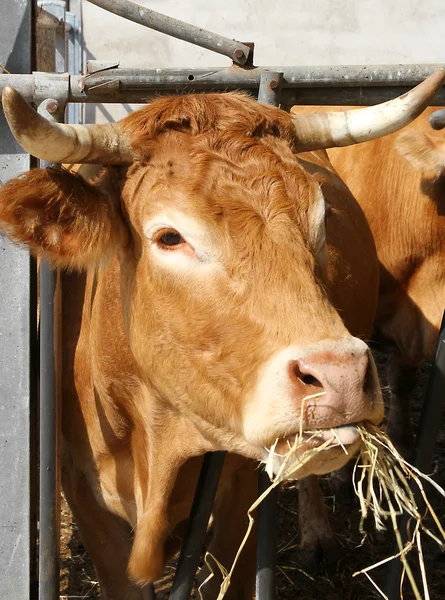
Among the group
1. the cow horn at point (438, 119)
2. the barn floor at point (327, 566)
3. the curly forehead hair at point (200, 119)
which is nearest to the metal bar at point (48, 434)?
the curly forehead hair at point (200, 119)

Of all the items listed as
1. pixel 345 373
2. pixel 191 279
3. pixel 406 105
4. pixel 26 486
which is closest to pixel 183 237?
pixel 191 279

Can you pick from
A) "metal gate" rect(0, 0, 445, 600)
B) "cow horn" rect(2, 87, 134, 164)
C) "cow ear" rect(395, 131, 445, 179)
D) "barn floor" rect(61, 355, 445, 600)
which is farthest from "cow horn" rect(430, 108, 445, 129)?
"barn floor" rect(61, 355, 445, 600)

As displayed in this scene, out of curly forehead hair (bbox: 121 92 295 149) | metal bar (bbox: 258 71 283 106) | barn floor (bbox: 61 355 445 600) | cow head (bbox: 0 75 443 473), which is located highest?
metal bar (bbox: 258 71 283 106)

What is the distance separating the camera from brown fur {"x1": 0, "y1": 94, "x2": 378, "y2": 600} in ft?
7.84

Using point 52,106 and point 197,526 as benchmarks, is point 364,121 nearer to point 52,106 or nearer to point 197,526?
point 52,106

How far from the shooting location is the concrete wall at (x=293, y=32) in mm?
10727

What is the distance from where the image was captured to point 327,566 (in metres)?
4.55

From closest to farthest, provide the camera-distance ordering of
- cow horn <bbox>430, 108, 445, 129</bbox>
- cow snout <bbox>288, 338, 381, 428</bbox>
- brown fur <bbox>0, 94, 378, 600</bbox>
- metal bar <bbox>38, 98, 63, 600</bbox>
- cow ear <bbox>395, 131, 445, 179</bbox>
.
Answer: cow snout <bbox>288, 338, 381, 428</bbox> < brown fur <bbox>0, 94, 378, 600</bbox> < metal bar <bbox>38, 98, 63, 600</bbox> < cow horn <bbox>430, 108, 445, 129</bbox> < cow ear <bbox>395, 131, 445, 179</bbox>

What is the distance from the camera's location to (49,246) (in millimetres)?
2639

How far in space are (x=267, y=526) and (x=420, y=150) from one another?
2.26 metres

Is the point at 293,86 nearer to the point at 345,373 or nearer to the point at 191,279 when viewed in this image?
the point at 191,279

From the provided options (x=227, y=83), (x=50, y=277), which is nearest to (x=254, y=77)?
(x=227, y=83)

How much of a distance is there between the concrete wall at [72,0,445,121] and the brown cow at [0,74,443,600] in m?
8.09

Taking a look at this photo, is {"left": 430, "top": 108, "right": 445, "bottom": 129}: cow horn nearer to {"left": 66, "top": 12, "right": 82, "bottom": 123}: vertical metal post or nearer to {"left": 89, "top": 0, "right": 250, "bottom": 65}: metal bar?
{"left": 89, "top": 0, "right": 250, "bottom": 65}: metal bar
